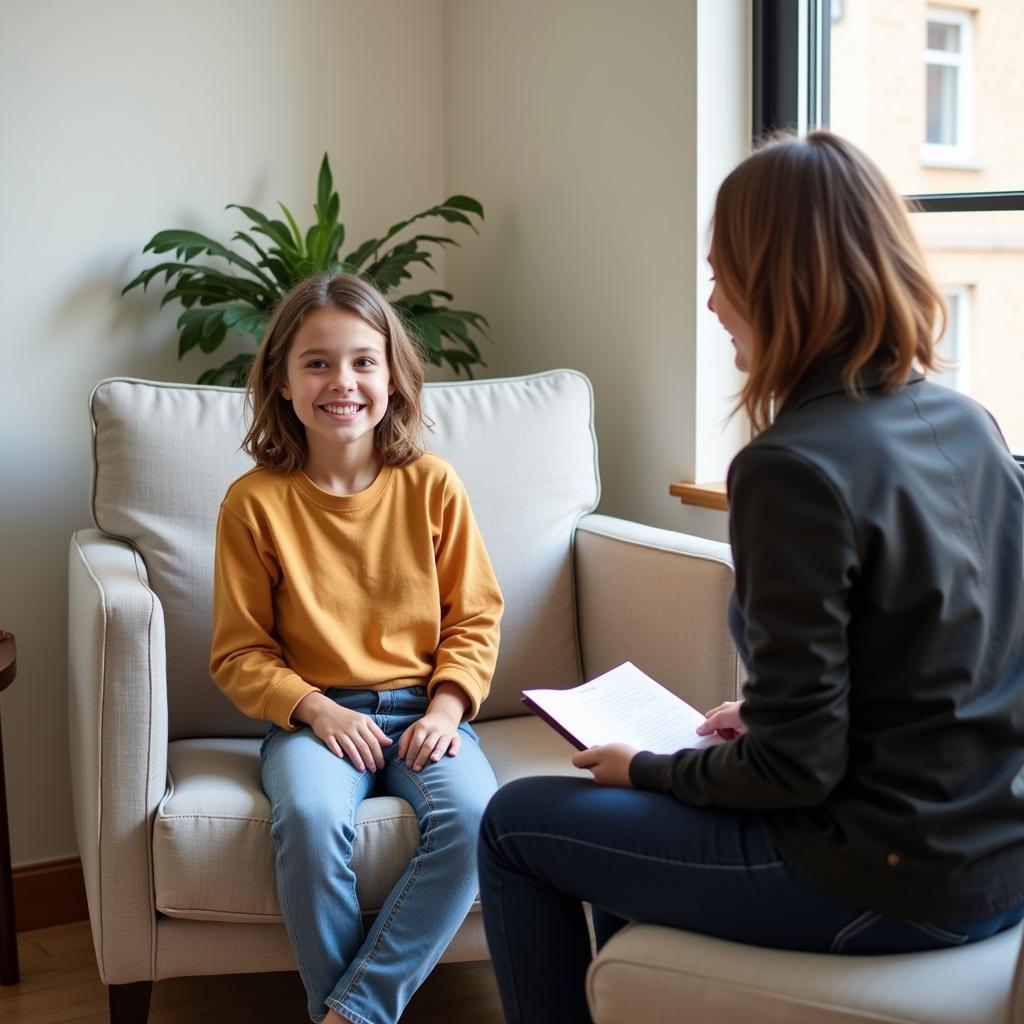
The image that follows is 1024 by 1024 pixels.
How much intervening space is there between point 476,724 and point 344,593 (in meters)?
0.39

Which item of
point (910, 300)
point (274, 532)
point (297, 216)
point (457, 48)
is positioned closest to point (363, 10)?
point (457, 48)

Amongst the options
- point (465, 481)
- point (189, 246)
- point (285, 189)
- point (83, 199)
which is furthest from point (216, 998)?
point (285, 189)

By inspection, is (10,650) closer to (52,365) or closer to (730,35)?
(52,365)

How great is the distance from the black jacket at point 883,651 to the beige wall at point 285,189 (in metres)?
1.08

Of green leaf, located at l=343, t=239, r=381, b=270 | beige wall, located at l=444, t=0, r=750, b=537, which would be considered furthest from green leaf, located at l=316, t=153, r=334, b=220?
beige wall, located at l=444, t=0, r=750, b=537

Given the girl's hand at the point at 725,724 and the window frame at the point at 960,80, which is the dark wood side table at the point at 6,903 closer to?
the girl's hand at the point at 725,724

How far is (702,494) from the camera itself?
2061 mm

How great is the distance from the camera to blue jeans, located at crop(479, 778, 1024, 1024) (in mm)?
1047

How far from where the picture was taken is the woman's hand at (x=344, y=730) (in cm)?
157

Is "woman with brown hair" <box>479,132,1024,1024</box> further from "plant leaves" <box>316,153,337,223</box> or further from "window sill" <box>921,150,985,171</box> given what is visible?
"plant leaves" <box>316,153,337,223</box>

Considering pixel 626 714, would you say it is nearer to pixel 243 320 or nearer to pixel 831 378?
pixel 831 378

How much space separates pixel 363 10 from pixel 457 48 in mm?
219

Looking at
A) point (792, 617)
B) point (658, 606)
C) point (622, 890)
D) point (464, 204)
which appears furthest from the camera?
point (464, 204)


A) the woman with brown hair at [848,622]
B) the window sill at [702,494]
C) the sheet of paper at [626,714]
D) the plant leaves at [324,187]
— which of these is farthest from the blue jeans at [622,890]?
the plant leaves at [324,187]
